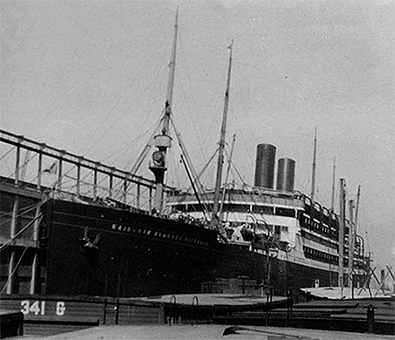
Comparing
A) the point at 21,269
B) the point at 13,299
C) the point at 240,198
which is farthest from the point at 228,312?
the point at 240,198

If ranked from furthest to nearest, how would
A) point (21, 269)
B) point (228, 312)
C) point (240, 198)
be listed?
point (240, 198), point (21, 269), point (228, 312)

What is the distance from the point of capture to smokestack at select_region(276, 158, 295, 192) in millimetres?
47281

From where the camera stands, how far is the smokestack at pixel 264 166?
42625mm

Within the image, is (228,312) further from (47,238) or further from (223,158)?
(223,158)

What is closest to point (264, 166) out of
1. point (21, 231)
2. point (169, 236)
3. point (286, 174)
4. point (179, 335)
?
point (286, 174)

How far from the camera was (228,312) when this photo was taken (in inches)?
710

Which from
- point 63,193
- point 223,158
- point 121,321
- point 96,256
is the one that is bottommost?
point 121,321

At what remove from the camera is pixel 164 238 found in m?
25.6

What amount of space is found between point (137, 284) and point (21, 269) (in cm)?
502

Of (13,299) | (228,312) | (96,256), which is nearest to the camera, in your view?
(13,299)

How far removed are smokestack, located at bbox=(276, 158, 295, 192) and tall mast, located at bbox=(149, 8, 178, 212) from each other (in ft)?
67.9

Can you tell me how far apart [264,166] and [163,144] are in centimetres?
1694

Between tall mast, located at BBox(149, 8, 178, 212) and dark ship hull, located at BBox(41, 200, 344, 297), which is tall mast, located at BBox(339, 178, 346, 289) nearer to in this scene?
dark ship hull, located at BBox(41, 200, 344, 297)

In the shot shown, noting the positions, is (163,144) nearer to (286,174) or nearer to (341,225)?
(341,225)
